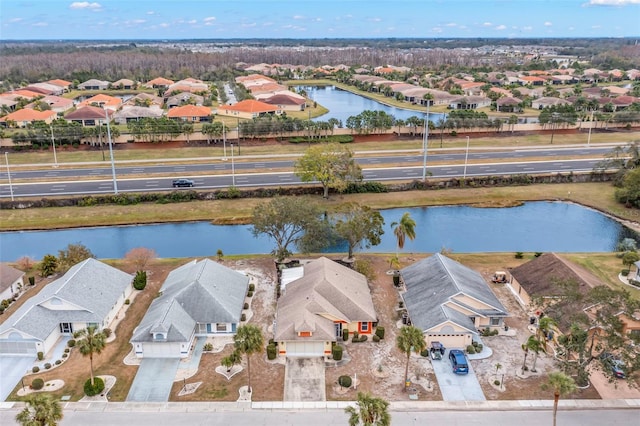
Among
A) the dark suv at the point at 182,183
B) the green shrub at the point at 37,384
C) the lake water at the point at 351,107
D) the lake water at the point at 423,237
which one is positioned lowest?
the lake water at the point at 423,237

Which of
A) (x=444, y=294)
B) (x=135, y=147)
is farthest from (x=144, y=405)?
(x=135, y=147)

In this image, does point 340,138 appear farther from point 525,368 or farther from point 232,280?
point 525,368

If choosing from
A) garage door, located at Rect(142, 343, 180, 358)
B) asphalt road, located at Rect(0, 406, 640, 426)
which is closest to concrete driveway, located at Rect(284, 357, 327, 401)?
asphalt road, located at Rect(0, 406, 640, 426)

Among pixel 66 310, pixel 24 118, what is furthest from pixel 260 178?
pixel 24 118

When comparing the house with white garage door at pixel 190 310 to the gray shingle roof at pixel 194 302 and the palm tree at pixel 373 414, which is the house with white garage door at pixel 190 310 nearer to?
the gray shingle roof at pixel 194 302

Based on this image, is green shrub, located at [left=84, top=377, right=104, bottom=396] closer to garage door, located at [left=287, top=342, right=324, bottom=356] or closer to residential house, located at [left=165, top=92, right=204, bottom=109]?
garage door, located at [left=287, top=342, right=324, bottom=356]

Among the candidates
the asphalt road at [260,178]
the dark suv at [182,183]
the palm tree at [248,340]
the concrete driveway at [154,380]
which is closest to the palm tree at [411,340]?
the palm tree at [248,340]
